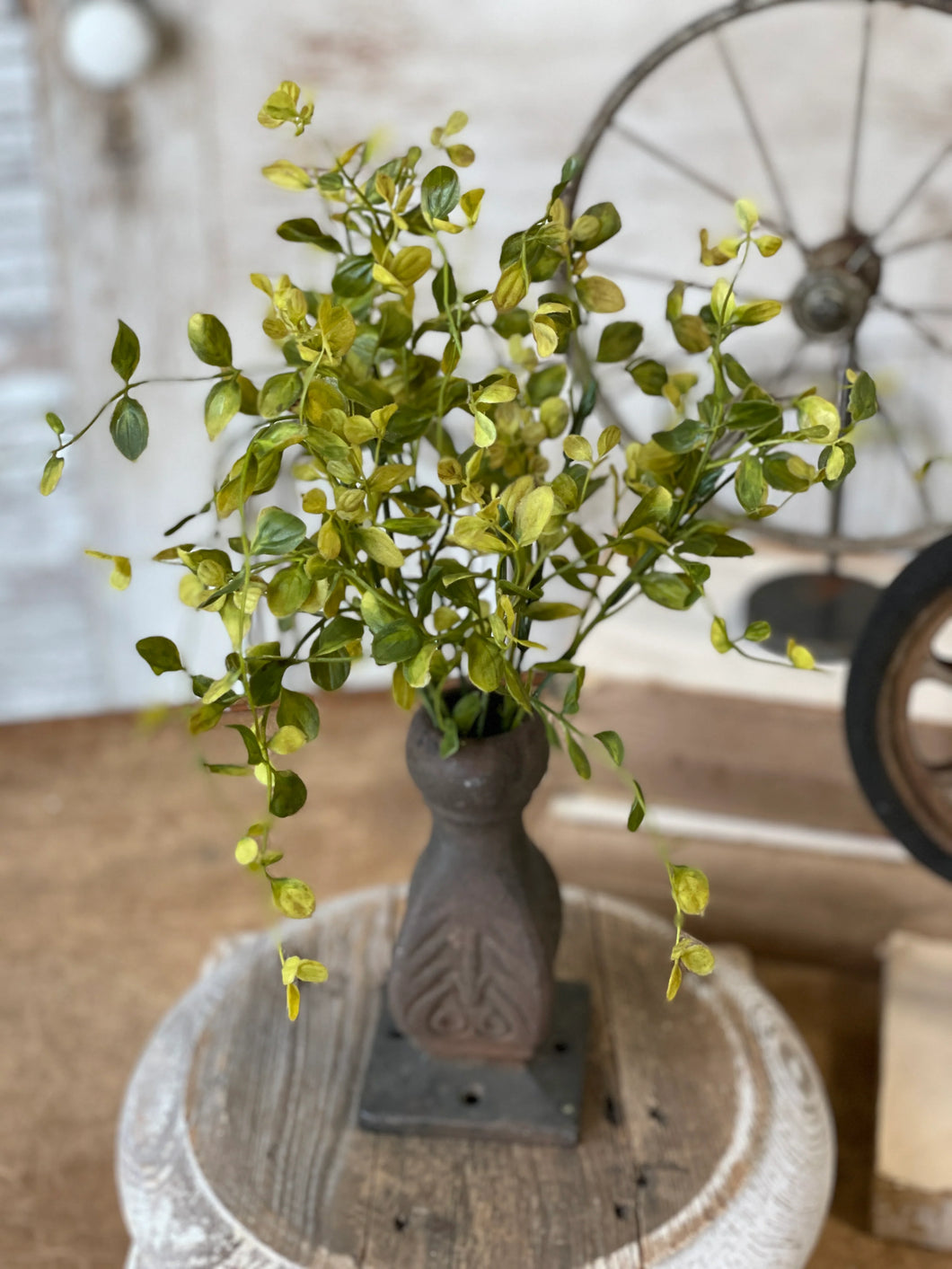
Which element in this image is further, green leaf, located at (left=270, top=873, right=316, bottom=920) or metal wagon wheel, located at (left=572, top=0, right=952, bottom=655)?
metal wagon wheel, located at (left=572, top=0, right=952, bottom=655)

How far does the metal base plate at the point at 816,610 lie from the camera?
4.14 ft

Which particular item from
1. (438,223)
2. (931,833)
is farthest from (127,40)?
(931,833)

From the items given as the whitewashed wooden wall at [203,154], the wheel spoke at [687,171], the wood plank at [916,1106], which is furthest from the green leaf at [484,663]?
the whitewashed wooden wall at [203,154]

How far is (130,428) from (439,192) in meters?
0.20

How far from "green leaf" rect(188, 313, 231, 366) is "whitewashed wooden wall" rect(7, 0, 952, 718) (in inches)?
45.8

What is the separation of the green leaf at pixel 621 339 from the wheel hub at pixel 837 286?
39cm

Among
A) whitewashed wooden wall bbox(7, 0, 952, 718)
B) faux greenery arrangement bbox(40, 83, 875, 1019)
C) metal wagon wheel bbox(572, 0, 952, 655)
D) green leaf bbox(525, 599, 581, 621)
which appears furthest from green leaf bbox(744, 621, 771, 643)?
whitewashed wooden wall bbox(7, 0, 952, 718)

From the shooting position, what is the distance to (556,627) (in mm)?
2043

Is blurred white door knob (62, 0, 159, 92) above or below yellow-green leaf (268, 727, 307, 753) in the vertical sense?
above

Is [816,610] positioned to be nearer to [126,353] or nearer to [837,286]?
[837,286]

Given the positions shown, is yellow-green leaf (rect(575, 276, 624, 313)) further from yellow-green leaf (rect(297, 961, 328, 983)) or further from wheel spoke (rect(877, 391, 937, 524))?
yellow-green leaf (rect(297, 961, 328, 983))

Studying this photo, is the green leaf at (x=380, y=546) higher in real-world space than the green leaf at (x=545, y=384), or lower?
lower

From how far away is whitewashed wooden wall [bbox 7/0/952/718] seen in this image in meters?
1.70

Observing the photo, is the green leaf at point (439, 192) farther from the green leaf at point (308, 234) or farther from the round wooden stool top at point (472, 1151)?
the round wooden stool top at point (472, 1151)
